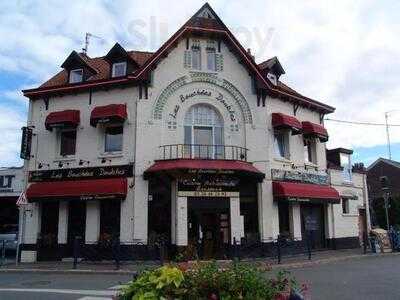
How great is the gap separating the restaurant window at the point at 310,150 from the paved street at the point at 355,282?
28.7 feet

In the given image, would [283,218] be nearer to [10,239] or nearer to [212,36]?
[212,36]

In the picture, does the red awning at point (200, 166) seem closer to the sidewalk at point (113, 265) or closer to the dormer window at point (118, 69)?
the sidewalk at point (113, 265)

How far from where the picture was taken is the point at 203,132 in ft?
70.2

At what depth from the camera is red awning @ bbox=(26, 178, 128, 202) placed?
64.3ft

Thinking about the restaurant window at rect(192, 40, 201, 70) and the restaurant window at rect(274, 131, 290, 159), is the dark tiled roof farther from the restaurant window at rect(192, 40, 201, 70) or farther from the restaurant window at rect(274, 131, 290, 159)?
the restaurant window at rect(274, 131, 290, 159)

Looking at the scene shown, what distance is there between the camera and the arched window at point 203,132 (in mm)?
20906

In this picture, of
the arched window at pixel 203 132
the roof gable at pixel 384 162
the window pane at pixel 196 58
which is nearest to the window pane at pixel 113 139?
the arched window at pixel 203 132

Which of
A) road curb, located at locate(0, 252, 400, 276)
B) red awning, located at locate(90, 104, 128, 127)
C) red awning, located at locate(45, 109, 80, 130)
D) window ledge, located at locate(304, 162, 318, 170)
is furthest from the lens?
window ledge, located at locate(304, 162, 318, 170)

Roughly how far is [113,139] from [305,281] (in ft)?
37.7

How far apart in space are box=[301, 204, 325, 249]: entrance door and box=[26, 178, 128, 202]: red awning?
29.7 feet

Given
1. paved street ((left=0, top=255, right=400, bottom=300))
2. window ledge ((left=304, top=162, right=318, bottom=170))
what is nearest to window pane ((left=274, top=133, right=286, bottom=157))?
window ledge ((left=304, top=162, right=318, bottom=170))

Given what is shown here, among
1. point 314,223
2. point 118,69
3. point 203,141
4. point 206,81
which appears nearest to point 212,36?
point 206,81

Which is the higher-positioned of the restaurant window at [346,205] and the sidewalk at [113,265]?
the restaurant window at [346,205]

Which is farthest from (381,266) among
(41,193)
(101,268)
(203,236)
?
(41,193)
